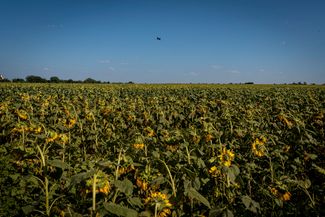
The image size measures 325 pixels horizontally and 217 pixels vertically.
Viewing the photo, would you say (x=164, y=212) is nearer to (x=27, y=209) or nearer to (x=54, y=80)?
(x=27, y=209)

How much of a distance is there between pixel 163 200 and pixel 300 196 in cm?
274

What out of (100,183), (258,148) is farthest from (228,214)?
(258,148)

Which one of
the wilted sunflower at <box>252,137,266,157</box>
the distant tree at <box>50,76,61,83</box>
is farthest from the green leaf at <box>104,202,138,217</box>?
the distant tree at <box>50,76,61,83</box>

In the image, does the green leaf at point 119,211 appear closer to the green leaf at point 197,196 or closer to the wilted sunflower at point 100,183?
the wilted sunflower at point 100,183

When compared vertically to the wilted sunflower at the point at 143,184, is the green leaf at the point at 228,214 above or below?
above

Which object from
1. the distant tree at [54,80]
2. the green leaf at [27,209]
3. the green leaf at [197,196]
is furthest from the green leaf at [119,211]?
the distant tree at [54,80]

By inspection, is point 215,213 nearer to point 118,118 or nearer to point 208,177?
point 208,177

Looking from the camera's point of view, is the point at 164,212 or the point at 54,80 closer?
the point at 164,212

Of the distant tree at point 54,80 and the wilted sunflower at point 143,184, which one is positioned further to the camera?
the distant tree at point 54,80

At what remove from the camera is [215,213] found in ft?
6.59

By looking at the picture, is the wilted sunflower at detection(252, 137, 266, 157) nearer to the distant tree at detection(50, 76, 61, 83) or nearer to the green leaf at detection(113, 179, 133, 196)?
the green leaf at detection(113, 179, 133, 196)

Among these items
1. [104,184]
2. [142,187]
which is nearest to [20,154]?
[142,187]

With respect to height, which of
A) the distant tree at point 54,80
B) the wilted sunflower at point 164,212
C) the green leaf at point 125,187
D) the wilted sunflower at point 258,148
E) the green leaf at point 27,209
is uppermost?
the distant tree at point 54,80

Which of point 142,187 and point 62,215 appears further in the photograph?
point 142,187
